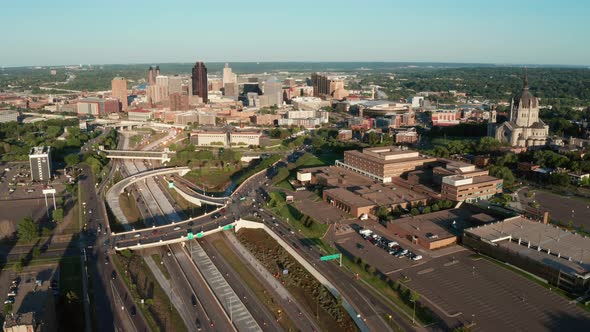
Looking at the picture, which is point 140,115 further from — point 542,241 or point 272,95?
point 542,241

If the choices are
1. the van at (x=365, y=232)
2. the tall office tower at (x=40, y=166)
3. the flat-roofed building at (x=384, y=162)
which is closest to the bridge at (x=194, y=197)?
the tall office tower at (x=40, y=166)

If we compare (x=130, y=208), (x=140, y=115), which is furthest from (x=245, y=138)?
(x=140, y=115)

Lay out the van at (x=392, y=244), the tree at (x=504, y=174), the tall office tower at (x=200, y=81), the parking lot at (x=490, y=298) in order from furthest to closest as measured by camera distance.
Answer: the tall office tower at (x=200, y=81) < the tree at (x=504, y=174) < the van at (x=392, y=244) < the parking lot at (x=490, y=298)

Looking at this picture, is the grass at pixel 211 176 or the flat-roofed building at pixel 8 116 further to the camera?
the flat-roofed building at pixel 8 116

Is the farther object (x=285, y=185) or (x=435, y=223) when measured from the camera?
(x=285, y=185)

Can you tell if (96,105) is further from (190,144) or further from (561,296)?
(561,296)

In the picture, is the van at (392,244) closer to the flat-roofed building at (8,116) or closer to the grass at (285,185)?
the grass at (285,185)

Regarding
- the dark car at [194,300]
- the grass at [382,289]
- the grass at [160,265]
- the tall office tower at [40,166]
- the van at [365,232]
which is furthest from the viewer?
the tall office tower at [40,166]
